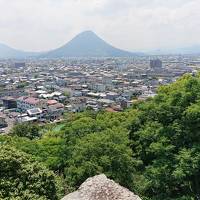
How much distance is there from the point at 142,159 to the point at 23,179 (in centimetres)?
541

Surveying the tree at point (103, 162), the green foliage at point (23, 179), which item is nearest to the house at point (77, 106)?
the tree at point (103, 162)

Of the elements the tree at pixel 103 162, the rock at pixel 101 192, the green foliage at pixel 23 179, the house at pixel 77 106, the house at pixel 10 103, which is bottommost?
the house at pixel 10 103

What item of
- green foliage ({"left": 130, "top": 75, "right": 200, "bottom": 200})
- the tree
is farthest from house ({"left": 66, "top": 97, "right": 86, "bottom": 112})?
green foliage ({"left": 130, "top": 75, "right": 200, "bottom": 200})

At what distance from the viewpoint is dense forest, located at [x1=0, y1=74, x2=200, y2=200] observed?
36.1ft

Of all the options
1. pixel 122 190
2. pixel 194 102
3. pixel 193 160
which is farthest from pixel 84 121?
pixel 122 190

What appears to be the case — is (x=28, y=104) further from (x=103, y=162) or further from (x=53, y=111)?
(x=103, y=162)

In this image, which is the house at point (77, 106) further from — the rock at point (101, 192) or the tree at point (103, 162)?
the rock at point (101, 192)

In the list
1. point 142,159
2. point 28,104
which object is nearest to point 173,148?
point 142,159

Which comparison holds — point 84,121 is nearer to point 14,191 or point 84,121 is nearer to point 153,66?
point 14,191

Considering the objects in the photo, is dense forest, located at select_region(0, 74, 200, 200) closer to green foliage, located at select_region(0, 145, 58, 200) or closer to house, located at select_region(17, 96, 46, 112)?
green foliage, located at select_region(0, 145, 58, 200)

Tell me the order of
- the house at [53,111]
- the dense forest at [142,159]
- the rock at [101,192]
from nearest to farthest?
the rock at [101,192] → the dense forest at [142,159] → the house at [53,111]

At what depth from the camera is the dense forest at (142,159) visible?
433 inches

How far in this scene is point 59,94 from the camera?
71125 mm

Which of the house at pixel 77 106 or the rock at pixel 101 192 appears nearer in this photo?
the rock at pixel 101 192
